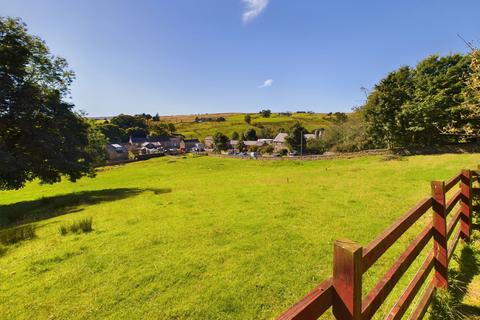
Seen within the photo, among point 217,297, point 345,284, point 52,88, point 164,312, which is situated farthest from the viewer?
point 52,88

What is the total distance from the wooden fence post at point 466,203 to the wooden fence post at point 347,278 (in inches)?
240

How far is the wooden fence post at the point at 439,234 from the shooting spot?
13.8 feet

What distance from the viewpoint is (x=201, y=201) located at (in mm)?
16375

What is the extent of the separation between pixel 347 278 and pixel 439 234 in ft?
12.3

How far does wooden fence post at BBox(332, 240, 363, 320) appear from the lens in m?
1.75

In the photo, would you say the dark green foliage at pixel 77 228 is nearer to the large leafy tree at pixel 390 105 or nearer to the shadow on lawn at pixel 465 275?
the shadow on lawn at pixel 465 275

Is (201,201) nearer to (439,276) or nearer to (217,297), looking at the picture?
(217,297)

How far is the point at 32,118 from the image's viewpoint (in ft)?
74.5

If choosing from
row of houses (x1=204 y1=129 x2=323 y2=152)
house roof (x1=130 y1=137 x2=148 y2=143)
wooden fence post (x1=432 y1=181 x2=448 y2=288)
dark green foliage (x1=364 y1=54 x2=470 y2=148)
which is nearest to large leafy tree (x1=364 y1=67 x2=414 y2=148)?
dark green foliage (x1=364 y1=54 x2=470 y2=148)

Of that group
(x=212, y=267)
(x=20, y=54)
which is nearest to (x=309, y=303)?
(x=212, y=267)

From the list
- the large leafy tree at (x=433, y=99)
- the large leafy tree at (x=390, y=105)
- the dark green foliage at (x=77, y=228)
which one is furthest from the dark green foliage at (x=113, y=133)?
the dark green foliage at (x=77, y=228)

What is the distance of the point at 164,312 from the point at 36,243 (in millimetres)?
8391

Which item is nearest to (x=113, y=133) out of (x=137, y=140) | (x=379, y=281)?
(x=137, y=140)

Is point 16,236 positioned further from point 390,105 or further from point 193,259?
point 390,105
